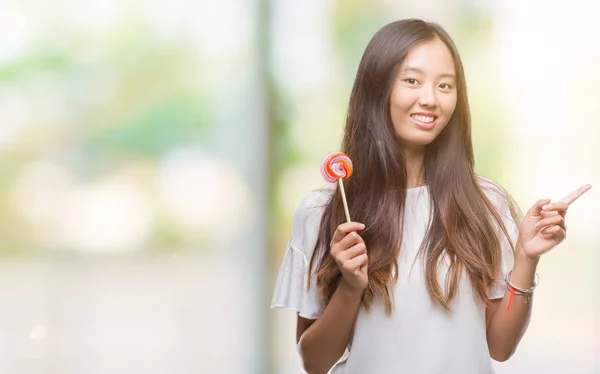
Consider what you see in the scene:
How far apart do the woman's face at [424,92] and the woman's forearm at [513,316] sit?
0.24 meters

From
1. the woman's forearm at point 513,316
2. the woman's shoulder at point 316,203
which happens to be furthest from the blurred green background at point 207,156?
the woman's forearm at point 513,316

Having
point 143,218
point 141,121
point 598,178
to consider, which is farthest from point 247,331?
point 598,178

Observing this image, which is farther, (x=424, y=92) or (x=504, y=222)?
(x=504, y=222)

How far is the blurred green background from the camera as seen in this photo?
2.87 metres

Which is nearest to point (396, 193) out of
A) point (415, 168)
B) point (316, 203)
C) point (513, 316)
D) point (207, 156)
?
point (415, 168)

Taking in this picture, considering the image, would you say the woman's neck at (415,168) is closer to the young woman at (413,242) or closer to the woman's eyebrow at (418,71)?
the young woman at (413,242)

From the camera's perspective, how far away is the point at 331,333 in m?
1.55

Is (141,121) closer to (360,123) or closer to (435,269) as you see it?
(360,123)

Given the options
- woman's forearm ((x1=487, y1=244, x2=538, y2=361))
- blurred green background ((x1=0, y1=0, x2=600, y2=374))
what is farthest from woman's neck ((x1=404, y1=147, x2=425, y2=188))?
blurred green background ((x1=0, y1=0, x2=600, y2=374))

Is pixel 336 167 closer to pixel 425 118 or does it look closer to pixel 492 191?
pixel 425 118

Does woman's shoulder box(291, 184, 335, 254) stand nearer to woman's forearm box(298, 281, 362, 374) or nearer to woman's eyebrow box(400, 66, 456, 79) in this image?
woman's forearm box(298, 281, 362, 374)

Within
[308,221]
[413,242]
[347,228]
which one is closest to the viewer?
[347,228]

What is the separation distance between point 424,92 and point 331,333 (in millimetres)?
422

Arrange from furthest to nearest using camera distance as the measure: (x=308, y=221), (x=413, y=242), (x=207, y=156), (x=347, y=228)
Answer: (x=207, y=156) → (x=308, y=221) → (x=413, y=242) → (x=347, y=228)
